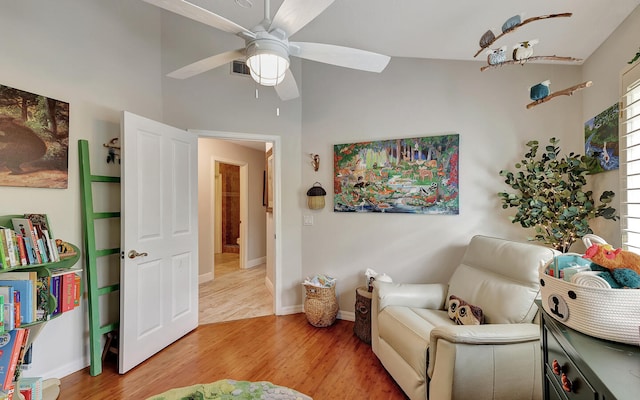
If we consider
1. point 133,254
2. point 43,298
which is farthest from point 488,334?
point 43,298

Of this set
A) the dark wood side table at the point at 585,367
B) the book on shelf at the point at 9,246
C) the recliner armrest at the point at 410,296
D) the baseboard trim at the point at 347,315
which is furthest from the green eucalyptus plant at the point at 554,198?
the book on shelf at the point at 9,246

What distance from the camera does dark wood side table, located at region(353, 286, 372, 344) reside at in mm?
2561

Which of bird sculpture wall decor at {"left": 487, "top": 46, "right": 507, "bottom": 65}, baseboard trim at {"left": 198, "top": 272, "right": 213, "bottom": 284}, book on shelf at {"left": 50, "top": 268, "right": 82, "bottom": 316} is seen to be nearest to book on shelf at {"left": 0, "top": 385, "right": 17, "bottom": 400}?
book on shelf at {"left": 50, "top": 268, "right": 82, "bottom": 316}

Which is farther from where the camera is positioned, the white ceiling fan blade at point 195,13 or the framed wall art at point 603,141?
the framed wall art at point 603,141

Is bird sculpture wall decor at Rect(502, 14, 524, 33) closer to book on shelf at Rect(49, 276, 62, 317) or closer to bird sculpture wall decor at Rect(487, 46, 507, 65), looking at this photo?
bird sculpture wall decor at Rect(487, 46, 507, 65)

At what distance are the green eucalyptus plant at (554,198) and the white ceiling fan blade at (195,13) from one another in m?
2.32

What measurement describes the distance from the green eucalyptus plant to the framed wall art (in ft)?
0.23

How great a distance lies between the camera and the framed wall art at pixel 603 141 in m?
1.78

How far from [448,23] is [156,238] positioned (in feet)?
9.64

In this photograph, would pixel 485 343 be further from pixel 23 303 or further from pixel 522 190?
pixel 23 303

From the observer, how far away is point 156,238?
7.98 feet

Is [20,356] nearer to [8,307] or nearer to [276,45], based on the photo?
[8,307]

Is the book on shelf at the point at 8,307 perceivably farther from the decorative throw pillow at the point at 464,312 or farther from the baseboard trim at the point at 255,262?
the baseboard trim at the point at 255,262

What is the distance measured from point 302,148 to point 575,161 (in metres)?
2.42
